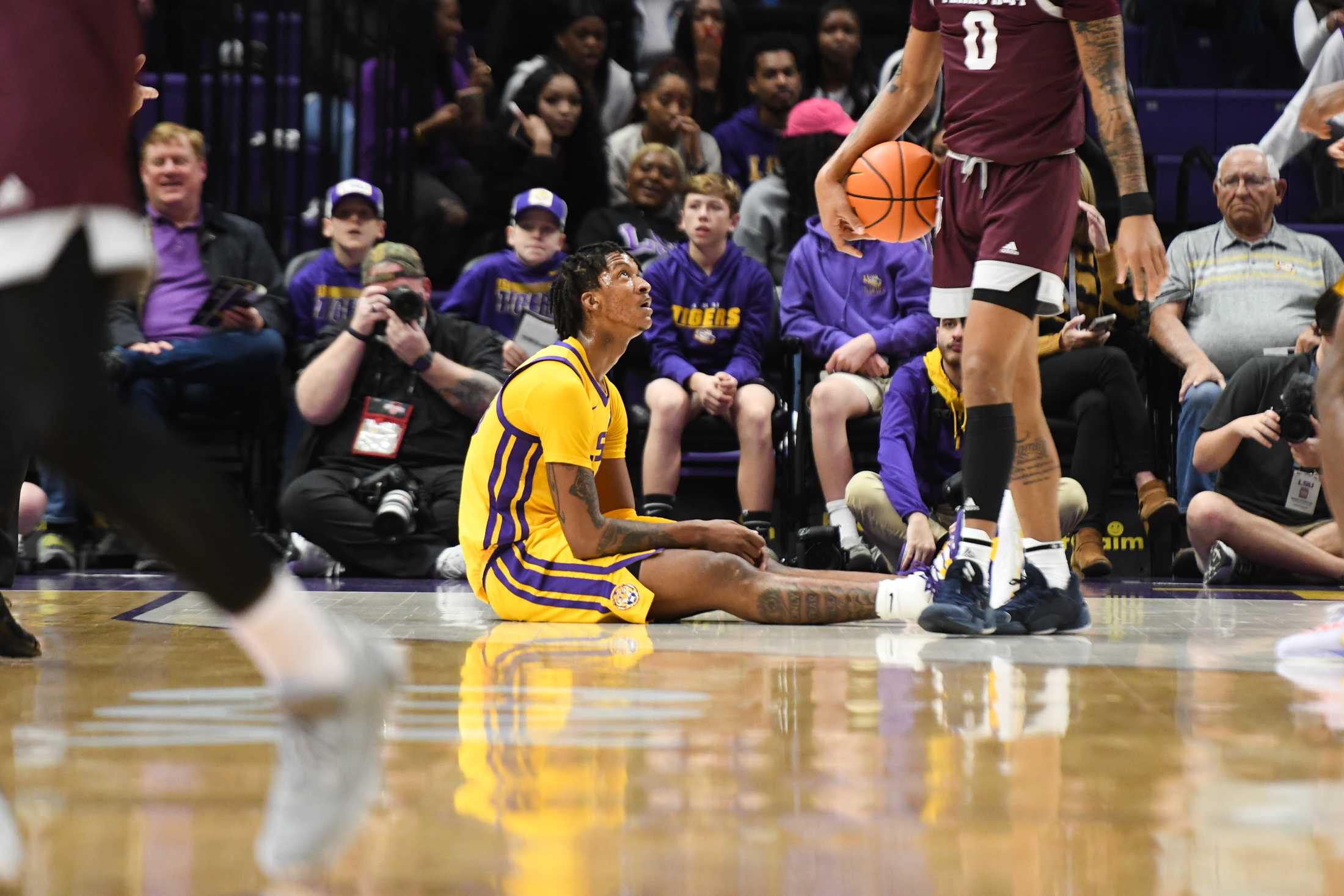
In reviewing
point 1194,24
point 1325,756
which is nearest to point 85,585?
point 1325,756

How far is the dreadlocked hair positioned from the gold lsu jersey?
13cm

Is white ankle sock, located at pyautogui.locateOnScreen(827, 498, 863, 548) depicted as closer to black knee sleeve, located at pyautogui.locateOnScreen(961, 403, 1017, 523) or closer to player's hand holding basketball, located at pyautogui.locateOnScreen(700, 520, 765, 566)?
player's hand holding basketball, located at pyautogui.locateOnScreen(700, 520, 765, 566)

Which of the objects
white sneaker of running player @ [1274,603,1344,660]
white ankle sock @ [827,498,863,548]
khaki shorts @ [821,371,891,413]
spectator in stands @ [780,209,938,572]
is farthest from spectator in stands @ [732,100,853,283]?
white sneaker of running player @ [1274,603,1344,660]

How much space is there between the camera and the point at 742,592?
13.0ft

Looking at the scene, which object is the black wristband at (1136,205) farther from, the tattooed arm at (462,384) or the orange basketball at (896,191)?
the tattooed arm at (462,384)

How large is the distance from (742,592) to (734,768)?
6.21ft

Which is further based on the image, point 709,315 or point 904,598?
point 709,315

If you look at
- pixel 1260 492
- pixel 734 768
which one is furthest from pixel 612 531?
pixel 1260 492

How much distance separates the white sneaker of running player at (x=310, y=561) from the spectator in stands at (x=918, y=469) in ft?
7.09

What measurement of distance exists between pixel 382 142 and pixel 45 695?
5258 millimetres

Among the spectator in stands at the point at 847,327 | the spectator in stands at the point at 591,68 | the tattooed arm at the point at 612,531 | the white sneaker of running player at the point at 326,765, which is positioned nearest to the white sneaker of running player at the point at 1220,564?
the spectator in stands at the point at 847,327

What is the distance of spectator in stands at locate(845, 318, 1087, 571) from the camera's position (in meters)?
5.53

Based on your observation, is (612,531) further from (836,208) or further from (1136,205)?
(1136,205)

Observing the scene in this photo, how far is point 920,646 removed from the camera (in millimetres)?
3525
